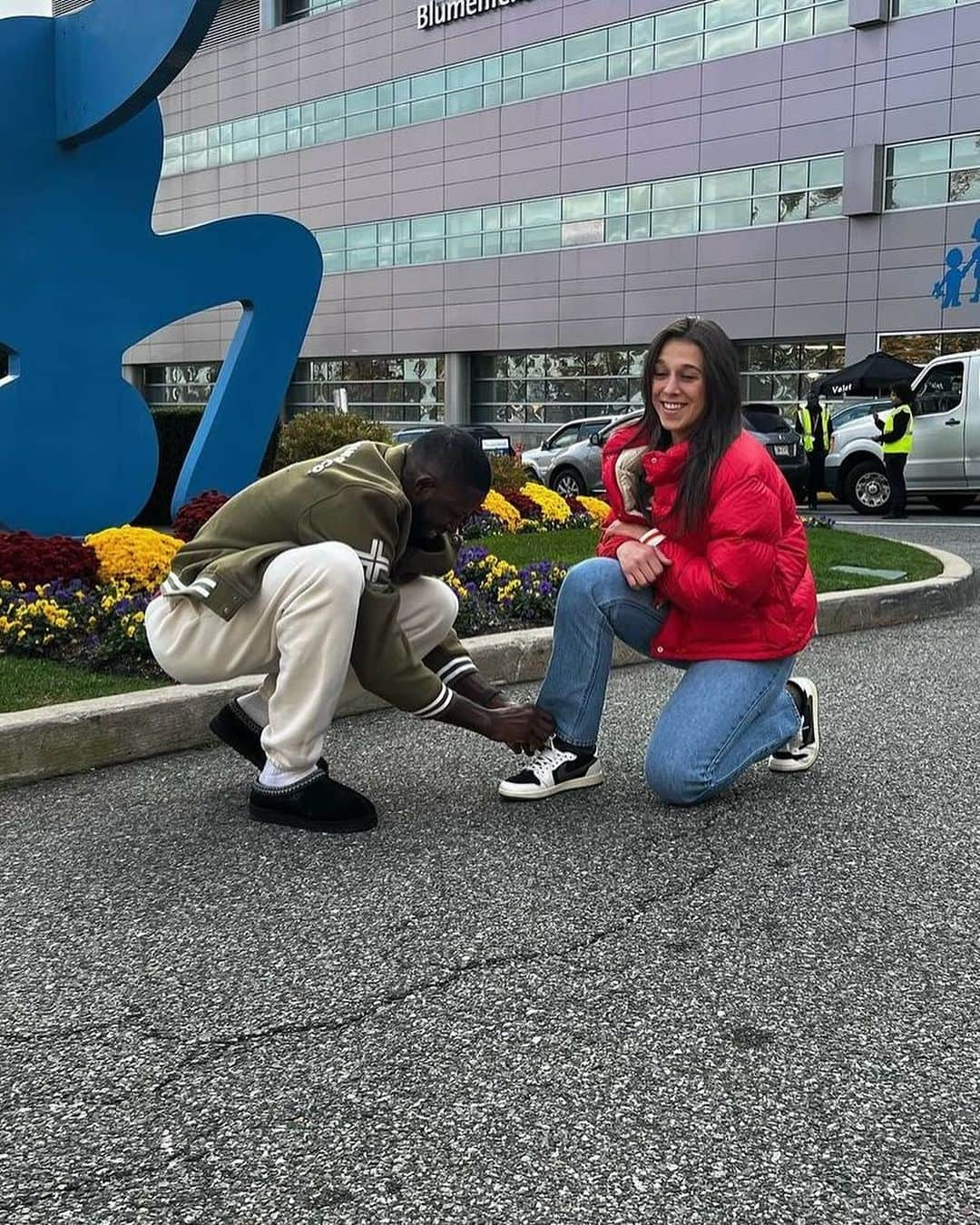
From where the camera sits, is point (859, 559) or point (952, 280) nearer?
point (859, 559)

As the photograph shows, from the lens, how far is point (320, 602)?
3.40 m

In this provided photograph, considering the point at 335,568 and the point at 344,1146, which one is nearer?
the point at 344,1146

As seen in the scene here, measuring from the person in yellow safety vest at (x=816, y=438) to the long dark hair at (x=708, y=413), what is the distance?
16274mm

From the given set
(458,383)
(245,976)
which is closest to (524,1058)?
(245,976)

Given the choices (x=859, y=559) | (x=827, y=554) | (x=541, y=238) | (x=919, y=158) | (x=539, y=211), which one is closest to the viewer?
(x=859, y=559)

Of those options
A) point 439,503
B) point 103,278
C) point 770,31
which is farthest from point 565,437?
point 439,503

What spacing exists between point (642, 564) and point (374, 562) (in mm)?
859

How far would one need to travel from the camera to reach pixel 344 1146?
2.04 metres

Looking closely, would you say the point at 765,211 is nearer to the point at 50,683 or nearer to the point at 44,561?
the point at 44,561

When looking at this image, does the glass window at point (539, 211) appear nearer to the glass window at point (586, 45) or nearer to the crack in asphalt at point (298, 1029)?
the glass window at point (586, 45)

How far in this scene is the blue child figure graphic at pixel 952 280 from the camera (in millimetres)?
30781

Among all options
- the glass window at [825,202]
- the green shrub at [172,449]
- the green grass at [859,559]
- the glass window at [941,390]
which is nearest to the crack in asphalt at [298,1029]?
the green grass at [859,559]

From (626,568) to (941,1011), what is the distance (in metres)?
1.70

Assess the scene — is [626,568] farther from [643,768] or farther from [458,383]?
[458,383]
